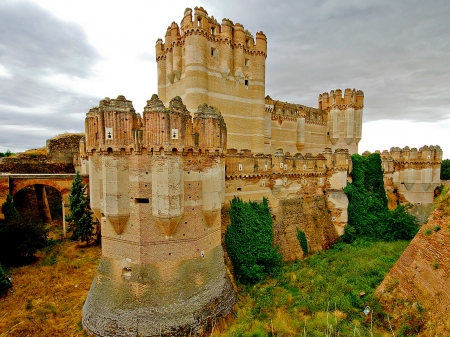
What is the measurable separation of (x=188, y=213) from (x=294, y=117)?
85.5ft

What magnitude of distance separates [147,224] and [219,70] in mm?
16182

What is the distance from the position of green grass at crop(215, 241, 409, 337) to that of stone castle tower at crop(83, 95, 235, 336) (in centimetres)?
218

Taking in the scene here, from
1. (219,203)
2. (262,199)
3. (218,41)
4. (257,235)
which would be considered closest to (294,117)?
(218,41)

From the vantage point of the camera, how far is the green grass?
1097 cm

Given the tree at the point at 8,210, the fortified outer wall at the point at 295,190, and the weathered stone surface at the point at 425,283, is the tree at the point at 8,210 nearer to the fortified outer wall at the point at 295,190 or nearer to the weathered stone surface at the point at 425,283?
the fortified outer wall at the point at 295,190

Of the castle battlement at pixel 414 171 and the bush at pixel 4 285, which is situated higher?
the castle battlement at pixel 414 171

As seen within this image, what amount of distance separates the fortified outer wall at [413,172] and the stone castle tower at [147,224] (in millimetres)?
24613

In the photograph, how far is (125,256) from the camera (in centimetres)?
1119

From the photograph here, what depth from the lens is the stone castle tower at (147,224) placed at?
1069 cm

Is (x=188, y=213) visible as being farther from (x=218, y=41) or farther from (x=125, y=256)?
(x=218, y=41)

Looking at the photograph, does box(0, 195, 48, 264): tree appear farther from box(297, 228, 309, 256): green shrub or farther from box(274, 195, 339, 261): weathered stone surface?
box(297, 228, 309, 256): green shrub

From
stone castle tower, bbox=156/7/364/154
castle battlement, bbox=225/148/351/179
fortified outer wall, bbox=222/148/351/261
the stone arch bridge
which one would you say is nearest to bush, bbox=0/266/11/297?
the stone arch bridge

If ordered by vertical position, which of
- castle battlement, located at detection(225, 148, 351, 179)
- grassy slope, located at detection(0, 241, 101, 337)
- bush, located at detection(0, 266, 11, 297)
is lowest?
grassy slope, located at detection(0, 241, 101, 337)

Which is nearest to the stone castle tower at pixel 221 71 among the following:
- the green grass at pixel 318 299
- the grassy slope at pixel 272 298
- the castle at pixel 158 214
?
the castle at pixel 158 214
